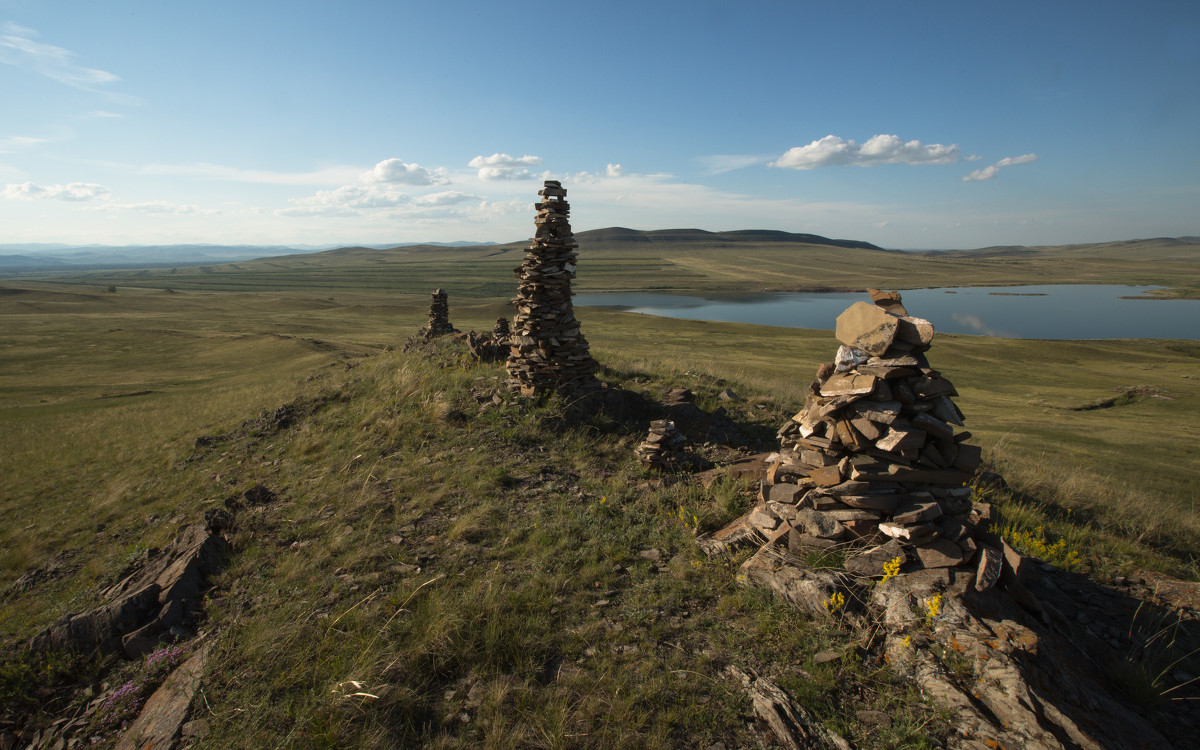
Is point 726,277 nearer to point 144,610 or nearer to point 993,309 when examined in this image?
point 993,309

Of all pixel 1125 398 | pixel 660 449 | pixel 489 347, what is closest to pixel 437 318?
pixel 489 347

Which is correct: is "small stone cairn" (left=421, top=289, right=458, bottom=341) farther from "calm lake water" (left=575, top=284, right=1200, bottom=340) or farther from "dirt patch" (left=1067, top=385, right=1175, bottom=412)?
"calm lake water" (left=575, top=284, right=1200, bottom=340)

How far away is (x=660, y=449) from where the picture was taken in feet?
31.9

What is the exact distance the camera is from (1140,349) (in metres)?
44.9

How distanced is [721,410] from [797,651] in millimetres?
8387

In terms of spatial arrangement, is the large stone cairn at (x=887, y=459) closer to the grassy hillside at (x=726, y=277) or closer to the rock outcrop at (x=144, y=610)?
the rock outcrop at (x=144, y=610)

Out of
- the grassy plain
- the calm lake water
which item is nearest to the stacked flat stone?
the grassy plain

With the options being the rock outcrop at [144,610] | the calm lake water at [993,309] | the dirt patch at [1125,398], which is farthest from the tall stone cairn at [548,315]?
the calm lake water at [993,309]

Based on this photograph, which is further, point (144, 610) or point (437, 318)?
point (437, 318)

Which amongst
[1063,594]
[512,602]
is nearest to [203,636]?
[512,602]

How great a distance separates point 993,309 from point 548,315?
99.8 m

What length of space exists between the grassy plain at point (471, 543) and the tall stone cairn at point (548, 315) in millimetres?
1058

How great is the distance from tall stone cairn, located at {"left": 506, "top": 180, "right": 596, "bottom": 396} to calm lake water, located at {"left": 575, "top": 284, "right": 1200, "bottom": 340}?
2421 inches

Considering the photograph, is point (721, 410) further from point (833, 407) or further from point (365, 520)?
point (365, 520)
